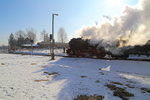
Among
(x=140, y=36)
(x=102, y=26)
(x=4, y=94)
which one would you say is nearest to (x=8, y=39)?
(x=102, y=26)

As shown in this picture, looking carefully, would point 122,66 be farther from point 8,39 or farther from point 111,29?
point 8,39

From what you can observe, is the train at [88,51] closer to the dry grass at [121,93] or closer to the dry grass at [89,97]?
the dry grass at [121,93]

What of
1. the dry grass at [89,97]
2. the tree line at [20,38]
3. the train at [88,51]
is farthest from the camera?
the tree line at [20,38]

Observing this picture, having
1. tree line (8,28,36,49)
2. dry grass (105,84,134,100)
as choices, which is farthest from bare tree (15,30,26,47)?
dry grass (105,84,134,100)

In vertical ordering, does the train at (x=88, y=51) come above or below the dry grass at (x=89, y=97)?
above

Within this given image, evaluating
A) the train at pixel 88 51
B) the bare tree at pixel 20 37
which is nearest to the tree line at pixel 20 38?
the bare tree at pixel 20 37

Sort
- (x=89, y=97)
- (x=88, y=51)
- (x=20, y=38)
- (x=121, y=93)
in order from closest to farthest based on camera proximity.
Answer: (x=89, y=97) → (x=121, y=93) → (x=88, y=51) → (x=20, y=38)

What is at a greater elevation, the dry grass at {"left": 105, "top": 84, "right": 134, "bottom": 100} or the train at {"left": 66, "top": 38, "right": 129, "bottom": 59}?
the train at {"left": 66, "top": 38, "right": 129, "bottom": 59}

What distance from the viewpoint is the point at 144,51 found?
62.7 feet

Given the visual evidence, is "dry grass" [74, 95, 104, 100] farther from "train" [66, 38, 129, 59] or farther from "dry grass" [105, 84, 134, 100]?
"train" [66, 38, 129, 59]

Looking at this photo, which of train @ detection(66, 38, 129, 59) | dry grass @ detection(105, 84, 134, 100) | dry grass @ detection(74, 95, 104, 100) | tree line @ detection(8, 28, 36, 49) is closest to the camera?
dry grass @ detection(74, 95, 104, 100)

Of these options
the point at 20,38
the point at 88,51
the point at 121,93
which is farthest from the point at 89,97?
the point at 20,38

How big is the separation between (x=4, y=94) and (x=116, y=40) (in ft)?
55.1

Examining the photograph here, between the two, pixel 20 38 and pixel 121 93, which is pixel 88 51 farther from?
pixel 20 38
